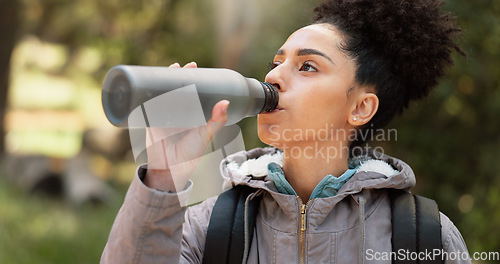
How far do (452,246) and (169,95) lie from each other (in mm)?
915

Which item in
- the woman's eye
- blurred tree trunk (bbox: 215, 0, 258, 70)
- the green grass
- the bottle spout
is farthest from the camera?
blurred tree trunk (bbox: 215, 0, 258, 70)

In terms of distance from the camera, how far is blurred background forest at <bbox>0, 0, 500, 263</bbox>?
329 cm

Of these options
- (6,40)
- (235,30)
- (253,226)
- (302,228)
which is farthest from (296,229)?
(6,40)

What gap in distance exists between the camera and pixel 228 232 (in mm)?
1533

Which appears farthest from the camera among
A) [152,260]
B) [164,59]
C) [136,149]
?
[164,59]

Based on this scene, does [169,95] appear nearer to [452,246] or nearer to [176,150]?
[176,150]

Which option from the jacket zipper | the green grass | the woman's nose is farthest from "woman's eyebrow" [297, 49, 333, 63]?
the green grass

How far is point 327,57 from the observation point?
1693 mm

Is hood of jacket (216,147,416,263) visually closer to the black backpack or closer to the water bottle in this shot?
the black backpack

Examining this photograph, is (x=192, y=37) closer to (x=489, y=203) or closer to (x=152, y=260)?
(x=489, y=203)

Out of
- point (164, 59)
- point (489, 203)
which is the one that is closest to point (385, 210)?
point (489, 203)

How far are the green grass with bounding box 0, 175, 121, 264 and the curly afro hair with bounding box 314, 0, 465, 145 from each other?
9.73 feet

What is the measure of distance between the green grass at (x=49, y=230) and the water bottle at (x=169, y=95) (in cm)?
302

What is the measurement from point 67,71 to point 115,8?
2366mm
